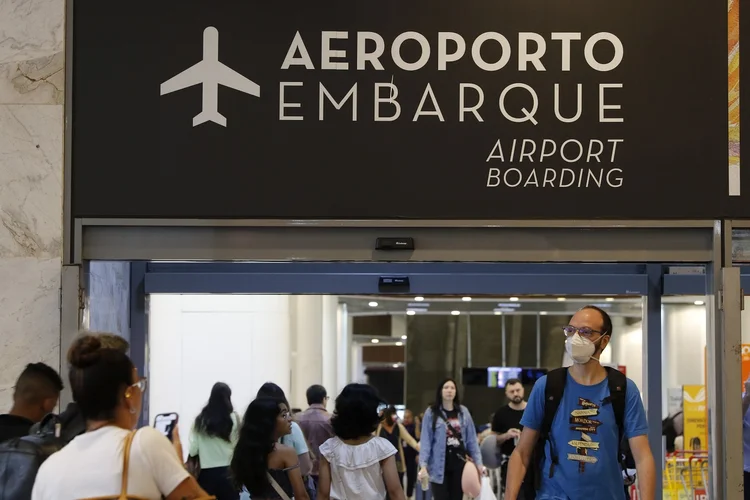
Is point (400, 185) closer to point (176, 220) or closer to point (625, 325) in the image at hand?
point (176, 220)

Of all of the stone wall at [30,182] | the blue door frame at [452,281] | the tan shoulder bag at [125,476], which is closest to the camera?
the tan shoulder bag at [125,476]

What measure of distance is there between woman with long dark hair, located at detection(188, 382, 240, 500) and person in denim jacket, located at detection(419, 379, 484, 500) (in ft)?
8.44

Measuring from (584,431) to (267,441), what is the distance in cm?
189

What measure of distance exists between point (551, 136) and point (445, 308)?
1386 centimetres

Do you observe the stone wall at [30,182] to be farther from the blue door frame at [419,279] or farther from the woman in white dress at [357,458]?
the blue door frame at [419,279]

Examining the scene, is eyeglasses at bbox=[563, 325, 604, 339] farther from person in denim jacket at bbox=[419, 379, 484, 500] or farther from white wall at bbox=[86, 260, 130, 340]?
person in denim jacket at bbox=[419, 379, 484, 500]

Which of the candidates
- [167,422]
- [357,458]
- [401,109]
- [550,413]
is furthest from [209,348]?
[550,413]

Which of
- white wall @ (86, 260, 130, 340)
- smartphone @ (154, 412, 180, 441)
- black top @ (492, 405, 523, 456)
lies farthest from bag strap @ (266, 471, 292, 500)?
black top @ (492, 405, 523, 456)

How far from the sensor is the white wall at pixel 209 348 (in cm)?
962

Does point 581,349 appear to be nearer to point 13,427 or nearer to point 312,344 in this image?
point 13,427

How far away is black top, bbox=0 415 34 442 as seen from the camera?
4316 mm

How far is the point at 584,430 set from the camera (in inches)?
196

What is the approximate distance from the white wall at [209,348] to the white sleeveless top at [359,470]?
2937 millimetres

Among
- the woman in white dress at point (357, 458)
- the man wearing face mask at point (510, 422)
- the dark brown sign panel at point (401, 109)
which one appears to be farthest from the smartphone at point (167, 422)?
the dark brown sign panel at point (401, 109)
